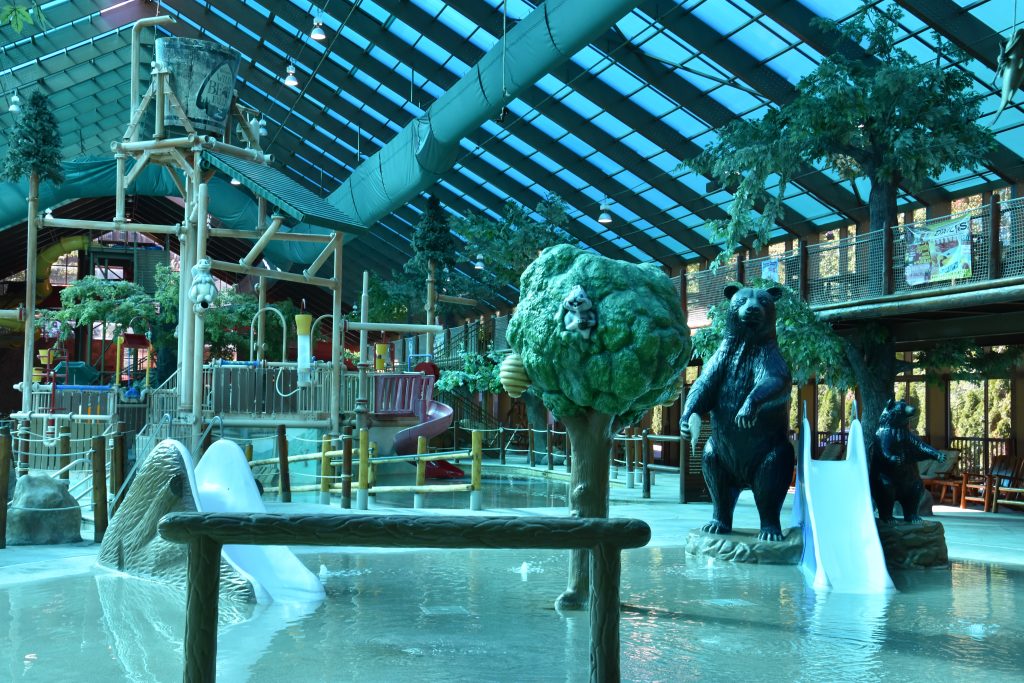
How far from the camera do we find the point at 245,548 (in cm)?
660

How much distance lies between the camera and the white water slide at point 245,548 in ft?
21.0

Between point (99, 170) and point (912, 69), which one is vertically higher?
point (99, 170)

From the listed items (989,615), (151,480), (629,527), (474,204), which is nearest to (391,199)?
(474,204)

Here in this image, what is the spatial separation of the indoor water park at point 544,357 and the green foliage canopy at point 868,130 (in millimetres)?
56

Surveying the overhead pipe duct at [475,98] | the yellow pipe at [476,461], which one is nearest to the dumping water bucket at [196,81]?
the overhead pipe duct at [475,98]

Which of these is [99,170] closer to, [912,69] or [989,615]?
[912,69]

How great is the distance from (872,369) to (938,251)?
250 cm

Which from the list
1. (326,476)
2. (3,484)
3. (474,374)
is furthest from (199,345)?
(474,374)

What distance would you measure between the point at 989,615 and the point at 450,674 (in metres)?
3.81

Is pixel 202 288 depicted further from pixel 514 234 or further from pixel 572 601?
pixel 514 234

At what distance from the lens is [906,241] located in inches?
500

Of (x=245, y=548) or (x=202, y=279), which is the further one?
(x=202, y=279)

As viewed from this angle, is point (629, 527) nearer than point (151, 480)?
Yes

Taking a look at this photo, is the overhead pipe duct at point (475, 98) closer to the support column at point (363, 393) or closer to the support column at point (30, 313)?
the support column at point (363, 393)
